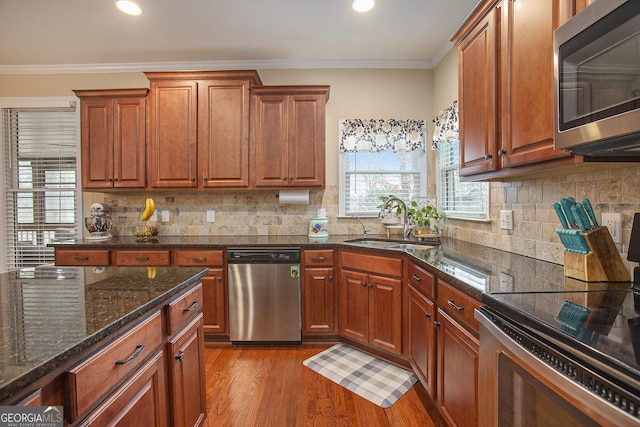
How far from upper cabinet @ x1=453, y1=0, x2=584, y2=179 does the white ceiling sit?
86 centimetres

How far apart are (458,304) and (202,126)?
2704mm

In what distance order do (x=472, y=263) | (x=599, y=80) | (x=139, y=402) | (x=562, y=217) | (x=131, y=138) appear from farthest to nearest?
(x=131, y=138)
(x=472, y=263)
(x=562, y=217)
(x=139, y=402)
(x=599, y=80)

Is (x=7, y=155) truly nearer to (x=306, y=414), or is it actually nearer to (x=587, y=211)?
(x=306, y=414)

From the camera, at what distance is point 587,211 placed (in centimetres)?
133

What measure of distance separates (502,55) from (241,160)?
2.25 meters

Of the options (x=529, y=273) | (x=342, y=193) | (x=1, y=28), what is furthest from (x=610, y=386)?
(x=1, y=28)

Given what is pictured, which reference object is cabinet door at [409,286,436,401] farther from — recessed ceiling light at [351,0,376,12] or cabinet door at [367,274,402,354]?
recessed ceiling light at [351,0,376,12]

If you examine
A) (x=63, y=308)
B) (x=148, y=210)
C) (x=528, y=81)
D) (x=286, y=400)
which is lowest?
(x=286, y=400)

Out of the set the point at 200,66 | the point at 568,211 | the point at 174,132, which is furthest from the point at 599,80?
the point at 200,66

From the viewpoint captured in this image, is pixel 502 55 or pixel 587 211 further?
pixel 502 55

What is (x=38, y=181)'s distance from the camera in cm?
352

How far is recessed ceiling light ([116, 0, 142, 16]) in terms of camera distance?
7.81 ft

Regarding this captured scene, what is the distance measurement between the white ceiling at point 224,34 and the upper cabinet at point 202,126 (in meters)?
0.34

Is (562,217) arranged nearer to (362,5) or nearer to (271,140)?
(362,5)
